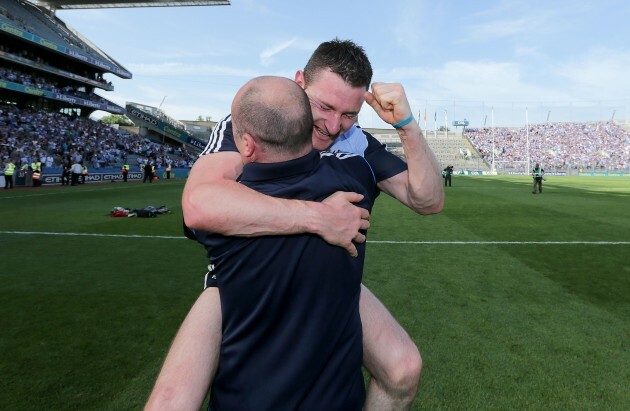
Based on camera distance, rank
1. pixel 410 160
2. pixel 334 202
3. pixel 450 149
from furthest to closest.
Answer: pixel 450 149, pixel 410 160, pixel 334 202

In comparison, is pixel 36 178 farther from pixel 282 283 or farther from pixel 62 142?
pixel 282 283

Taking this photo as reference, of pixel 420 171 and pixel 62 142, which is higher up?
pixel 62 142

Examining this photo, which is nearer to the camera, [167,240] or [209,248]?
[209,248]

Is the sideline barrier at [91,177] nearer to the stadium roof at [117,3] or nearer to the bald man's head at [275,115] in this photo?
the stadium roof at [117,3]

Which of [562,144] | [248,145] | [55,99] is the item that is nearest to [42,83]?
[55,99]

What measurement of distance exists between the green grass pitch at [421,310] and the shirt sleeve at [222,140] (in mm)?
2028

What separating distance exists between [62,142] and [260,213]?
40.2m

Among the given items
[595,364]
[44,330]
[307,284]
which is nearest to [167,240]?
[44,330]

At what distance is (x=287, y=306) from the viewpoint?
1645mm

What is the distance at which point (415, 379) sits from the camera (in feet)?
7.42

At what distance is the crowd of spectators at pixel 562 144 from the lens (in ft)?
242

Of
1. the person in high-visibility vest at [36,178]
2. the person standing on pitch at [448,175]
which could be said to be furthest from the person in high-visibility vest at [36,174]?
the person standing on pitch at [448,175]

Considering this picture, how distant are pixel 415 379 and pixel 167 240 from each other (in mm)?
7831

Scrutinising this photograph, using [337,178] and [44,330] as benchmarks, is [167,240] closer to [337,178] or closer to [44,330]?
[44,330]
